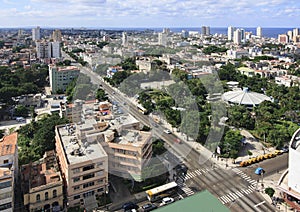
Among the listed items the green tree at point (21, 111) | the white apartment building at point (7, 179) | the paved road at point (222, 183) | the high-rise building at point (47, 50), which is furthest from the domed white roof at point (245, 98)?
the high-rise building at point (47, 50)

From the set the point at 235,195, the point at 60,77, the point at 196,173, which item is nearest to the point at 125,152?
the point at 196,173

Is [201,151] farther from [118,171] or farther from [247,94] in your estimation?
[247,94]

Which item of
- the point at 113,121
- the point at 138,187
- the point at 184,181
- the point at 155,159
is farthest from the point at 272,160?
the point at 113,121

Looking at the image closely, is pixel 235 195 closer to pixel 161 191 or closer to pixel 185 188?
pixel 185 188

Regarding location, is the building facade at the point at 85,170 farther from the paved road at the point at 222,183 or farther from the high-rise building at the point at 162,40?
the high-rise building at the point at 162,40

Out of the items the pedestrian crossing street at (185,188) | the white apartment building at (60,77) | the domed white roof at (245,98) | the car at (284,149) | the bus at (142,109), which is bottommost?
the pedestrian crossing street at (185,188)

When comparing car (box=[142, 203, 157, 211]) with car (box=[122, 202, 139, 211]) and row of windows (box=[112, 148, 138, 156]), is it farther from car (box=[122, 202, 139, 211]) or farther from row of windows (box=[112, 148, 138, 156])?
row of windows (box=[112, 148, 138, 156])

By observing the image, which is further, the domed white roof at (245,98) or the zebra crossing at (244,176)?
the domed white roof at (245,98)
